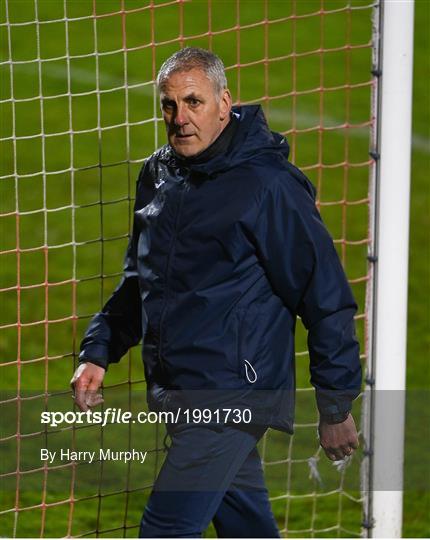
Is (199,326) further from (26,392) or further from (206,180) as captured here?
(26,392)

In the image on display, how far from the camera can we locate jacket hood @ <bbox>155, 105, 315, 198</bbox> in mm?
4141

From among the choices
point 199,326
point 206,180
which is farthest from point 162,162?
point 199,326

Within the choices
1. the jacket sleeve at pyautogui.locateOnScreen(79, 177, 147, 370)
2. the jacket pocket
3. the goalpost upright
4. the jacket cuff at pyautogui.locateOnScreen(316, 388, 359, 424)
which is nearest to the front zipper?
the jacket pocket

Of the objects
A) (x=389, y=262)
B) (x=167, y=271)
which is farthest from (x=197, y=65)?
(x=389, y=262)

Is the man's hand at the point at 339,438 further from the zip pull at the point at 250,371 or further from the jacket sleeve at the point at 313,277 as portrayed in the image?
the zip pull at the point at 250,371

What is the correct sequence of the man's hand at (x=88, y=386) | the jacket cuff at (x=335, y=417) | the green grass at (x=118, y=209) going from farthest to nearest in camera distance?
the green grass at (x=118, y=209) < the man's hand at (x=88, y=386) < the jacket cuff at (x=335, y=417)

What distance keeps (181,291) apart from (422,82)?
8.79 meters

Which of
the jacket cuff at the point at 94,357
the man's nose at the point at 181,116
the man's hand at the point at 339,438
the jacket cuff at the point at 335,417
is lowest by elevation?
the man's hand at the point at 339,438

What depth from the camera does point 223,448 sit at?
420cm

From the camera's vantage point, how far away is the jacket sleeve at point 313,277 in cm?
410

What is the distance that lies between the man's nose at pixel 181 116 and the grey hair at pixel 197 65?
0.32 feet

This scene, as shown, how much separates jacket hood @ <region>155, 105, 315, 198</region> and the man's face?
0.20ft

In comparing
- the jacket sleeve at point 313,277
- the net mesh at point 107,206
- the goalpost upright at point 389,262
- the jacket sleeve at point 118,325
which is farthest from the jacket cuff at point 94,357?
the goalpost upright at point 389,262

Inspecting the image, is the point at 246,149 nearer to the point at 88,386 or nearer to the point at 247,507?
the point at 88,386
